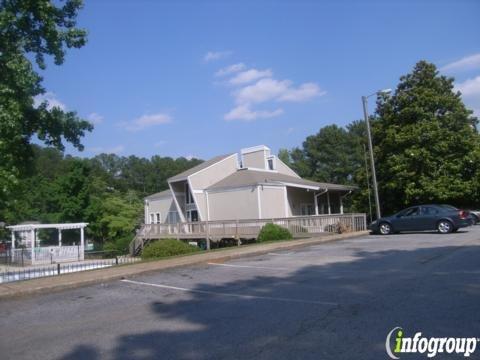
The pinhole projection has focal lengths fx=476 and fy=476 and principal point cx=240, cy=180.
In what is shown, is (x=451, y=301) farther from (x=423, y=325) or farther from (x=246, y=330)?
(x=246, y=330)

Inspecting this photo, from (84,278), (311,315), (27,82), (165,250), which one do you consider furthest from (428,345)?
(165,250)

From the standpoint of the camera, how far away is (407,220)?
22109mm

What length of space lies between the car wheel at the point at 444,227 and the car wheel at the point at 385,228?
2212 millimetres

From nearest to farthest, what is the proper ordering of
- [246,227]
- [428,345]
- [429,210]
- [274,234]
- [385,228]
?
[428,345], [429,210], [385,228], [274,234], [246,227]

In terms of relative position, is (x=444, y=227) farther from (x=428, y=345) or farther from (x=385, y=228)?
(x=428, y=345)

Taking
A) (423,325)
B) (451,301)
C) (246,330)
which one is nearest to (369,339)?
(423,325)

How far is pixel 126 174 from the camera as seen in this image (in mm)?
121625

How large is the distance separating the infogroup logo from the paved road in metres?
0.15

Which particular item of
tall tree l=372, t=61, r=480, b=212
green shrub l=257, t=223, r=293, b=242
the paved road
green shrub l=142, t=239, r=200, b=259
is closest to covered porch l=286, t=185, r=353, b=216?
tall tree l=372, t=61, r=480, b=212

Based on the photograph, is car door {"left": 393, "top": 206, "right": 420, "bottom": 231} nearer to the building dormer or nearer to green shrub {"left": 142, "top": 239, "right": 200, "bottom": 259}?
green shrub {"left": 142, "top": 239, "right": 200, "bottom": 259}

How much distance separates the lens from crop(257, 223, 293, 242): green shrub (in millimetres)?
23844

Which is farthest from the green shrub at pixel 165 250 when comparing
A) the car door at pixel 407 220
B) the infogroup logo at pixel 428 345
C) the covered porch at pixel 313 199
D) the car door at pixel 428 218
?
the infogroup logo at pixel 428 345

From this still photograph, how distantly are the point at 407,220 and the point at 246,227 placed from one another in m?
9.92

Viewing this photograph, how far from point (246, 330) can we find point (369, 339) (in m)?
1.65
